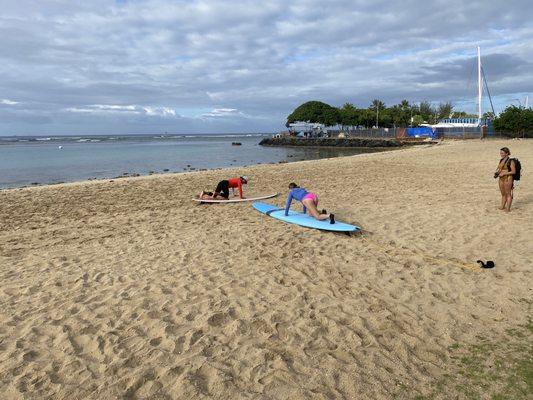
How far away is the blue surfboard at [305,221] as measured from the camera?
25.9 feet

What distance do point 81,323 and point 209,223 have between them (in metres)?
4.75

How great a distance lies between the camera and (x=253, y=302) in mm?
5043

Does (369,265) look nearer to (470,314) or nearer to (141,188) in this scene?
(470,314)

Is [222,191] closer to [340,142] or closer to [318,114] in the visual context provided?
[340,142]

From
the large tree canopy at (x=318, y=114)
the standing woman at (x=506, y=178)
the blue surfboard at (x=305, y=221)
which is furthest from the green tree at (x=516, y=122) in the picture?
the blue surfboard at (x=305, y=221)

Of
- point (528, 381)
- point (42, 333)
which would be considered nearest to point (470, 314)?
point (528, 381)

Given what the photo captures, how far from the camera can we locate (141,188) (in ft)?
52.3

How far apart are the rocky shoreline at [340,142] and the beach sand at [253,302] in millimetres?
48391

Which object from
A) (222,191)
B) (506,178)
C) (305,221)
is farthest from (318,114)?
(305,221)

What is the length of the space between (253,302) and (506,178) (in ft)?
23.5

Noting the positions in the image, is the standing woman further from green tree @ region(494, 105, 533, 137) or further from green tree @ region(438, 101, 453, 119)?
green tree @ region(438, 101, 453, 119)

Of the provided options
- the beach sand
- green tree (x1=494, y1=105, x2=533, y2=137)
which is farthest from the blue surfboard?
green tree (x1=494, y1=105, x2=533, y2=137)

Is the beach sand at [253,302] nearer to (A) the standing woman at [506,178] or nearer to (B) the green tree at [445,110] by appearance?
(A) the standing woman at [506,178]

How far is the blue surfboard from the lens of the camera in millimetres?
7898
